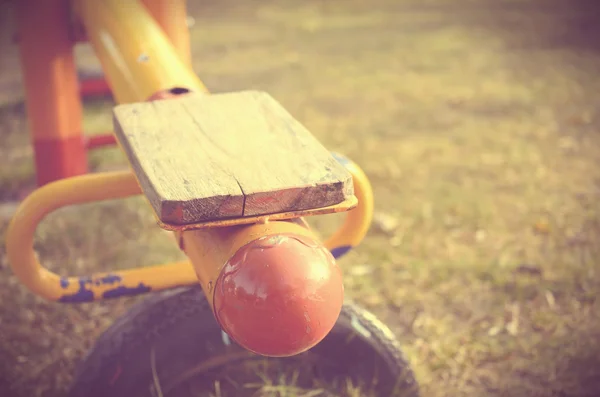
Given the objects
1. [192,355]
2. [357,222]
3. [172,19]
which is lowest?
[192,355]

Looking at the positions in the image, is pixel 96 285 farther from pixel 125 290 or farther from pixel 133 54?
pixel 133 54

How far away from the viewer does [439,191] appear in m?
2.84

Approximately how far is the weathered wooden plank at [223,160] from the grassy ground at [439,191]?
0.95 m

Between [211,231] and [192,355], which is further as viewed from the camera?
[192,355]

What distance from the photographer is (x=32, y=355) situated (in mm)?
1822

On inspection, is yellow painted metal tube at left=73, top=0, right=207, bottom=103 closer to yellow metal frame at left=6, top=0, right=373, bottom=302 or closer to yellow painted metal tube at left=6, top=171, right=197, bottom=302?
yellow metal frame at left=6, top=0, right=373, bottom=302

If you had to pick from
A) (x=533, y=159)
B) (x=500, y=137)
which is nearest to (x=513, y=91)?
(x=500, y=137)

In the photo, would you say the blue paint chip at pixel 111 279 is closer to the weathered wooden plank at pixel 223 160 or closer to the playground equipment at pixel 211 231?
the playground equipment at pixel 211 231

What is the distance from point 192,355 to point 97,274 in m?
0.28

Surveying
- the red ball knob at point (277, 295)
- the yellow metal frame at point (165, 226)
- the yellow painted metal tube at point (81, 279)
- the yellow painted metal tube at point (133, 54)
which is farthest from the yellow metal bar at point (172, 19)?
the red ball knob at point (277, 295)

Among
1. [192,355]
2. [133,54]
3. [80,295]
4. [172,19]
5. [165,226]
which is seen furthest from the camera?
[172,19]

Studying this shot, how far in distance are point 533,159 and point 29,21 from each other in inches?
91.5

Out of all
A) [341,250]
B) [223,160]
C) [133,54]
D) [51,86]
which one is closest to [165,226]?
[223,160]

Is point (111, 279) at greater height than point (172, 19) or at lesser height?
lesser
